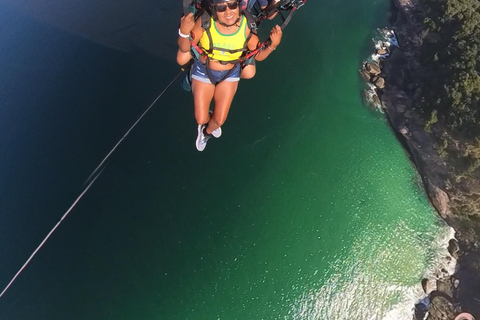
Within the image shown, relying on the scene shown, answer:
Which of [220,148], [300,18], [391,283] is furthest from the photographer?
[300,18]

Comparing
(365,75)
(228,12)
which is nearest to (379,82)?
(365,75)

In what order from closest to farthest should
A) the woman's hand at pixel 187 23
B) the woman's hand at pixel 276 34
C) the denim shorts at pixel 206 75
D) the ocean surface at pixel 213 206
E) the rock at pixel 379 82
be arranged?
1. the woman's hand at pixel 187 23
2. the woman's hand at pixel 276 34
3. the denim shorts at pixel 206 75
4. the ocean surface at pixel 213 206
5. the rock at pixel 379 82

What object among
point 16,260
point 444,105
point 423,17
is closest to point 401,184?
point 444,105

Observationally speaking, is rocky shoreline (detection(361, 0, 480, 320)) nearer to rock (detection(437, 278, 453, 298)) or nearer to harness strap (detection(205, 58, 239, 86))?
rock (detection(437, 278, 453, 298))

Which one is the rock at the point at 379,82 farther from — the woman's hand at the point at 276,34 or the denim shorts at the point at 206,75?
the woman's hand at the point at 276,34

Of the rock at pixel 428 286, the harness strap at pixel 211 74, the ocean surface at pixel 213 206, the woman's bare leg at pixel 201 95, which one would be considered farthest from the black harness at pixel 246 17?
the rock at pixel 428 286

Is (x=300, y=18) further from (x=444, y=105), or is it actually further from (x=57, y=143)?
(x=57, y=143)

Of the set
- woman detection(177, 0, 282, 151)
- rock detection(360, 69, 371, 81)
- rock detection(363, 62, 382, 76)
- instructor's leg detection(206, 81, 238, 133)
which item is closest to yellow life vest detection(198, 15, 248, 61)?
woman detection(177, 0, 282, 151)
